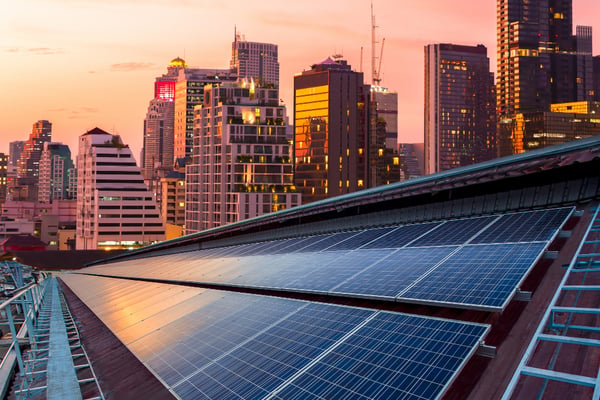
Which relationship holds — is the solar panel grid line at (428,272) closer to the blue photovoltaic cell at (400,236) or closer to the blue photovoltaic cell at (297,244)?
the blue photovoltaic cell at (400,236)

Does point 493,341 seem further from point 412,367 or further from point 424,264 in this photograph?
point 424,264

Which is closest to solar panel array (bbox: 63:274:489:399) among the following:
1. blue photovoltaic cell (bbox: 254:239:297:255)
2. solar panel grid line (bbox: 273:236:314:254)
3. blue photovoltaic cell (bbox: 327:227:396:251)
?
blue photovoltaic cell (bbox: 327:227:396:251)

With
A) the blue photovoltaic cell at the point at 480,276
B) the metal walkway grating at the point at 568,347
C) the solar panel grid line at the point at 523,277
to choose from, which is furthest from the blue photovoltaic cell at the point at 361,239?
the metal walkway grating at the point at 568,347

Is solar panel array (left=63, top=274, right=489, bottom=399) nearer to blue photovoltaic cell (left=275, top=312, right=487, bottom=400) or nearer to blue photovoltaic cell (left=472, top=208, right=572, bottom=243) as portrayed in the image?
blue photovoltaic cell (left=275, top=312, right=487, bottom=400)

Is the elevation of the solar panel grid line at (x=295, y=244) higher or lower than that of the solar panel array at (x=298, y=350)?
higher

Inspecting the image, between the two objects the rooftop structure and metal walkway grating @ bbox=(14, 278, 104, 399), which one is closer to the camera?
the rooftop structure
